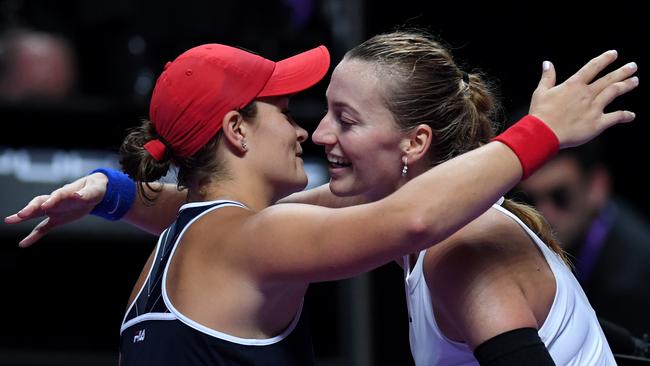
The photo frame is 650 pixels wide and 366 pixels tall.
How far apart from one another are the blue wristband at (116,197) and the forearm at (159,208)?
4 cm

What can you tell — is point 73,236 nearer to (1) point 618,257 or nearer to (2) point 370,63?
(1) point 618,257

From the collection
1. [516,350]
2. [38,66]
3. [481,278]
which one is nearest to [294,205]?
[481,278]

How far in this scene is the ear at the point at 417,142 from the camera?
1.98 meters

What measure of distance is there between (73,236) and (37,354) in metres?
0.50

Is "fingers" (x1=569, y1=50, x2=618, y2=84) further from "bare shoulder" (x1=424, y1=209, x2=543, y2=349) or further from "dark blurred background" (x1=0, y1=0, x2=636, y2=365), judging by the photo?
"dark blurred background" (x1=0, y1=0, x2=636, y2=365)

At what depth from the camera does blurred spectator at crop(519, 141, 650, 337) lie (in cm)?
373

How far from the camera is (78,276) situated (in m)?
4.14

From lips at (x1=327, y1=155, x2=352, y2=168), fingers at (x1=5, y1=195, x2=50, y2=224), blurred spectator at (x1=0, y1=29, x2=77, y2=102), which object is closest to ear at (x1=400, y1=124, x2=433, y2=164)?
lips at (x1=327, y1=155, x2=352, y2=168)

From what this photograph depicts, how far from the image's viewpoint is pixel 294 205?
1.79 m

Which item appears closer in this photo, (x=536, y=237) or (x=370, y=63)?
(x=536, y=237)

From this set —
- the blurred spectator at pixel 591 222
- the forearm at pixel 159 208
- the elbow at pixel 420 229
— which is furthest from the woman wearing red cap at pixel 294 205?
the blurred spectator at pixel 591 222

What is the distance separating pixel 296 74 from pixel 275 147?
6.3 inches

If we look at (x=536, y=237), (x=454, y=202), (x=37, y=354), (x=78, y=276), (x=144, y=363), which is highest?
(x=454, y=202)

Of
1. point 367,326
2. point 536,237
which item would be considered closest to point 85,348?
point 367,326
